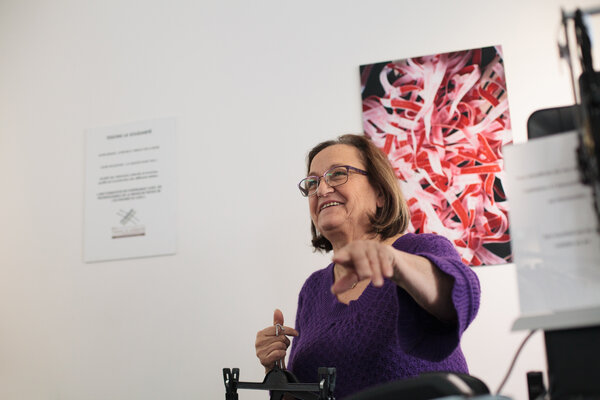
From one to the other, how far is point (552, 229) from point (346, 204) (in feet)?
3.35

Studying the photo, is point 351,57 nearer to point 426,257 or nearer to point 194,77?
point 194,77

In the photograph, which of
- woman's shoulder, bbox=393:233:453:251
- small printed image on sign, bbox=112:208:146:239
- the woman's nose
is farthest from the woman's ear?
small printed image on sign, bbox=112:208:146:239

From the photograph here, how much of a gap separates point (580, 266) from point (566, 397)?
5.8 inches

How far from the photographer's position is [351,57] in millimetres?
2334

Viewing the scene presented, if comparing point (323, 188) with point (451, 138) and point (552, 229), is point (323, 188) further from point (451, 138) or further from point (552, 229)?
point (552, 229)

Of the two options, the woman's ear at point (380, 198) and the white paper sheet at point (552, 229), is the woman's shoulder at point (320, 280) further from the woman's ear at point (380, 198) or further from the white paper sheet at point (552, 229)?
the white paper sheet at point (552, 229)

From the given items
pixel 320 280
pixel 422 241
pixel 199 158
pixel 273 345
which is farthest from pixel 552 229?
pixel 199 158

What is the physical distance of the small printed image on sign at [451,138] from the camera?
6.75 ft

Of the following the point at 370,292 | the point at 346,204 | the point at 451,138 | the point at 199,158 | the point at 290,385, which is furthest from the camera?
the point at 199,158

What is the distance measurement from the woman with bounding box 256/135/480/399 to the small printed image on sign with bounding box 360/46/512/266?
0.43 metres

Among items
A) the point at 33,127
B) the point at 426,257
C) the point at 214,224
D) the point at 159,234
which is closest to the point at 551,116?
the point at 426,257

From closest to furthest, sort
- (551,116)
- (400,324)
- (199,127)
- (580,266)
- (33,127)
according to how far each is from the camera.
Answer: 1. (580,266)
2. (551,116)
3. (400,324)
4. (199,127)
5. (33,127)

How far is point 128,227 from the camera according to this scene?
2.51 meters

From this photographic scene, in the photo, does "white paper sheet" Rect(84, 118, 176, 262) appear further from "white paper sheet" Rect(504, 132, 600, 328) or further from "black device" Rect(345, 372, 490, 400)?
"white paper sheet" Rect(504, 132, 600, 328)
